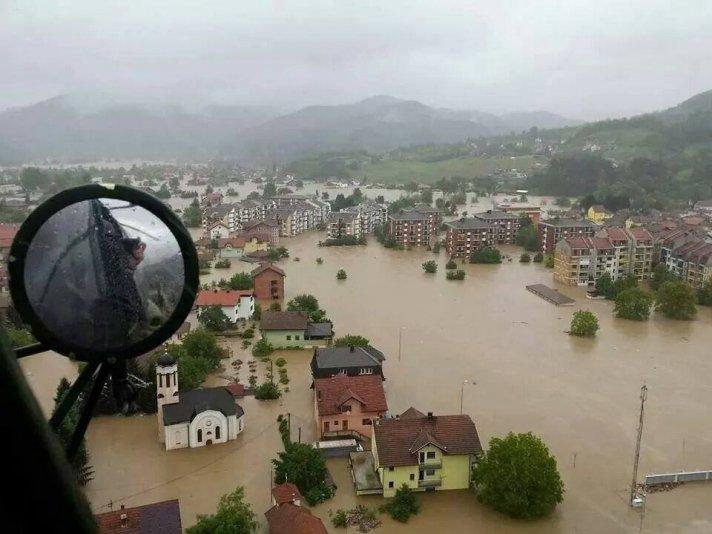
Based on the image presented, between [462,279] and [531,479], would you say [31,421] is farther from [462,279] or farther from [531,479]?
[462,279]

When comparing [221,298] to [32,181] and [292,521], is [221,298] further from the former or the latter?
[32,181]

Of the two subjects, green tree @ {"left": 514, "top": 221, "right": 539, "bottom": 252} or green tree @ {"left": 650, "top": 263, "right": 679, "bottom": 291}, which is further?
green tree @ {"left": 514, "top": 221, "right": 539, "bottom": 252}

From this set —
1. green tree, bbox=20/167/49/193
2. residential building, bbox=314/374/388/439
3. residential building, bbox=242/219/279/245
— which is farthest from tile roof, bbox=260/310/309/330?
green tree, bbox=20/167/49/193

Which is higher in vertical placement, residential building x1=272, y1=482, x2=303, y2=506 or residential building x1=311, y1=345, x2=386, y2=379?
residential building x1=311, y1=345, x2=386, y2=379

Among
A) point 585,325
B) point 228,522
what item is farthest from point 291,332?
point 228,522

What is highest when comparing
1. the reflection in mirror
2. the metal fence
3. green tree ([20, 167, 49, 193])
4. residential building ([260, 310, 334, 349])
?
the reflection in mirror

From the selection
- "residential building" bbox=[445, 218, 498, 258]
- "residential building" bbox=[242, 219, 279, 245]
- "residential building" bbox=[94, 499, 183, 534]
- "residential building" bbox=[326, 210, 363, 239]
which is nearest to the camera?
"residential building" bbox=[94, 499, 183, 534]

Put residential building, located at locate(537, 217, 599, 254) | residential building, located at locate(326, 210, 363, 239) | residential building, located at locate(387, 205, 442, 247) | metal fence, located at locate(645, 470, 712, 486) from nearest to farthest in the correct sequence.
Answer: metal fence, located at locate(645, 470, 712, 486), residential building, located at locate(537, 217, 599, 254), residential building, located at locate(387, 205, 442, 247), residential building, located at locate(326, 210, 363, 239)

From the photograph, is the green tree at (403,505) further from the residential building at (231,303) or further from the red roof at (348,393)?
the residential building at (231,303)

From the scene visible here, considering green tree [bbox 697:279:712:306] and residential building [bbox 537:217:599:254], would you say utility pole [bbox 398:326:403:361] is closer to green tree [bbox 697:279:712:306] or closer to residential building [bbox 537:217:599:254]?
green tree [bbox 697:279:712:306]
